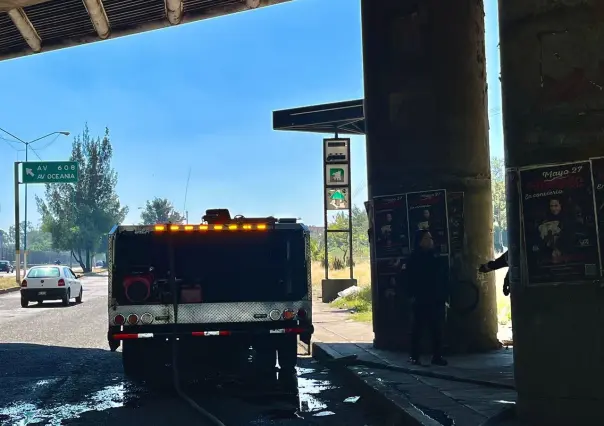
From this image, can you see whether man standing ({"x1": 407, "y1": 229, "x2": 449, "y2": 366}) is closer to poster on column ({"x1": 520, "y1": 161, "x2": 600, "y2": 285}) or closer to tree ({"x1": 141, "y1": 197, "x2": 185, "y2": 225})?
poster on column ({"x1": 520, "y1": 161, "x2": 600, "y2": 285})

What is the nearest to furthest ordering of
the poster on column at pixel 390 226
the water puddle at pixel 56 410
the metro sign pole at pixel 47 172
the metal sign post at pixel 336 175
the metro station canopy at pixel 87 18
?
1. the water puddle at pixel 56 410
2. the poster on column at pixel 390 226
3. the metro station canopy at pixel 87 18
4. the metal sign post at pixel 336 175
5. the metro sign pole at pixel 47 172

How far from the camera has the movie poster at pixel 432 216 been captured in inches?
402

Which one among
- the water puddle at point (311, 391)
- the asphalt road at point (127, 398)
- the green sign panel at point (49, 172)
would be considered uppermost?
the green sign panel at point (49, 172)

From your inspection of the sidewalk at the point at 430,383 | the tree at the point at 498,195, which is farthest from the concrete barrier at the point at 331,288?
the tree at the point at 498,195

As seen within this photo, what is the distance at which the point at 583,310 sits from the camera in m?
5.20

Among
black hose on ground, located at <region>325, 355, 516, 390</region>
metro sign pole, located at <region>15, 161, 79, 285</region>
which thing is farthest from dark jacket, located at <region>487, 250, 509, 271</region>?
metro sign pole, located at <region>15, 161, 79, 285</region>

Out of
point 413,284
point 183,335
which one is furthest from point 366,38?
point 183,335

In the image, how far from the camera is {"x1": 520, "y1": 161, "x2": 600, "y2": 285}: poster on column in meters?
→ 5.22

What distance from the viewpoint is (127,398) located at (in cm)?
831

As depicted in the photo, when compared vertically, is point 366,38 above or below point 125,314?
above

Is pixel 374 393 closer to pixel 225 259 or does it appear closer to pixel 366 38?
pixel 225 259

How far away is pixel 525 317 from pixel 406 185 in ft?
17.0

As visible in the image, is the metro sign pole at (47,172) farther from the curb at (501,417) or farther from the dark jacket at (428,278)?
the curb at (501,417)

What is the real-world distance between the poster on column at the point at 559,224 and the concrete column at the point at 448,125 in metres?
4.84
